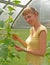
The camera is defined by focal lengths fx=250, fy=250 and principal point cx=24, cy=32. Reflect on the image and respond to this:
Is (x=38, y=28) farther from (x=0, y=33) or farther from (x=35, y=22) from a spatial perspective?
(x=0, y=33)

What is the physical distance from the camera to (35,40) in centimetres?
170

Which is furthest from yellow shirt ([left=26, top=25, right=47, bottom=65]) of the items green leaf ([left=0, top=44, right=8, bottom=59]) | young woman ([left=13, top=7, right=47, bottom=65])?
green leaf ([left=0, top=44, right=8, bottom=59])

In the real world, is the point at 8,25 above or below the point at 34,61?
above

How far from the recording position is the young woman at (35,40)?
1649mm

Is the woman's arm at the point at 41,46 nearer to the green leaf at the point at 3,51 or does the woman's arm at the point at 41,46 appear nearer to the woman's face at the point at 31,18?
the woman's face at the point at 31,18

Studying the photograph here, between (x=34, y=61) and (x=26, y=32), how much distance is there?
520 cm

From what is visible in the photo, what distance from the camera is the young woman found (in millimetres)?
1649

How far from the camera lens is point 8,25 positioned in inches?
62.7

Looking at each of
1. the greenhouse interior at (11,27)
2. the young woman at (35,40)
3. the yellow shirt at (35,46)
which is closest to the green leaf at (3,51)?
the greenhouse interior at (11,27)

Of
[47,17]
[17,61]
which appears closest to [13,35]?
[17,61]

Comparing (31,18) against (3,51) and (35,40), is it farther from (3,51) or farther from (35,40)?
(3,51)

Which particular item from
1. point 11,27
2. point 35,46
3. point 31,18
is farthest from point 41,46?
point 11,27

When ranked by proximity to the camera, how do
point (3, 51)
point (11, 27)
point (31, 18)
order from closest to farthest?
point (3, 51) → point (31, 18) → point (11, 27)

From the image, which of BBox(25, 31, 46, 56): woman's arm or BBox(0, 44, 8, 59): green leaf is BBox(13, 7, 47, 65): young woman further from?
BBox(0, 44, 8, 59): green leaf
